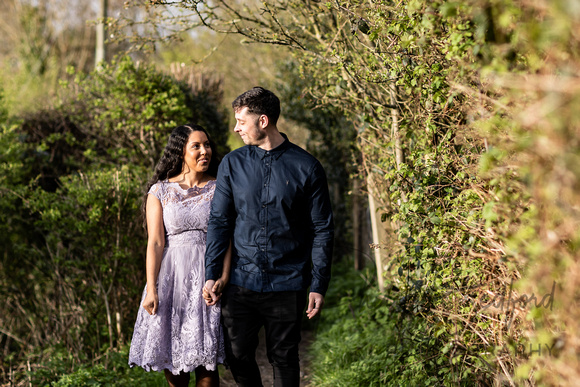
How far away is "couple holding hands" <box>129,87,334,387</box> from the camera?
10.7ft

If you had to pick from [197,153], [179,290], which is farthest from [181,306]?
[197,153]

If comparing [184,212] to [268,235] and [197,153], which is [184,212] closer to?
[197,153]

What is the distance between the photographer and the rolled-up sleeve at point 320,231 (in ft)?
10.7

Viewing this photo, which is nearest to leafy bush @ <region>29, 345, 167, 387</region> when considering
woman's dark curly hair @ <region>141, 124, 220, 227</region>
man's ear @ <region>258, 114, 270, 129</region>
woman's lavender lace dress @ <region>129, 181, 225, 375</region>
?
woman's lavender lace dress @ <region>129, 181, 225, 375</region>

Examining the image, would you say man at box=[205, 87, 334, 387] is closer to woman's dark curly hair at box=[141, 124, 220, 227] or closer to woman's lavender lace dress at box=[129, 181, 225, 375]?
woman's lavender lace dress at box=[129, 181, 225, 375]

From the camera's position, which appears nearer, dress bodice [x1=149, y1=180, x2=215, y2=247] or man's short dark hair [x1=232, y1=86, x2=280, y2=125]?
man's short dark hair [x1=232, y1=86, x2=280, y2=125]

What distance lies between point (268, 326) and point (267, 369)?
2575mm

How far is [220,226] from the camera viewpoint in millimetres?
3342

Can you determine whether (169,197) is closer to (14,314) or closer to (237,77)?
(14,314)

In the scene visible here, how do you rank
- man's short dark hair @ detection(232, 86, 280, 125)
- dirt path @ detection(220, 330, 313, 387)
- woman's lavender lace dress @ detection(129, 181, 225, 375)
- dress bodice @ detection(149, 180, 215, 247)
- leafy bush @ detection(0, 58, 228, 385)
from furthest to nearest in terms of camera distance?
leafy bush @ detection(0, 58, 228, 385)
dirt path @ detection(220, 330, 313, 387)
dress bodice @ detection(149, 180, 215, 247)
woman's lavender lace dress @ detection(129, 181, 225, 375)
man's short dark hair @ detection(232, 86, 280, 125)

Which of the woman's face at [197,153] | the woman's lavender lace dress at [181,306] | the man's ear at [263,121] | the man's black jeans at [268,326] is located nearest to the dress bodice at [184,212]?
the woman's lavender lace dress at [181,306]

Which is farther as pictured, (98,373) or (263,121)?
(98,373)

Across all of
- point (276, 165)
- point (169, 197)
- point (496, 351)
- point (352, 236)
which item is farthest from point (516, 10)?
point (352, 236)

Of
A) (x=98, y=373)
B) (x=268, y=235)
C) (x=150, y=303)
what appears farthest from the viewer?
(x=98, y=373)
